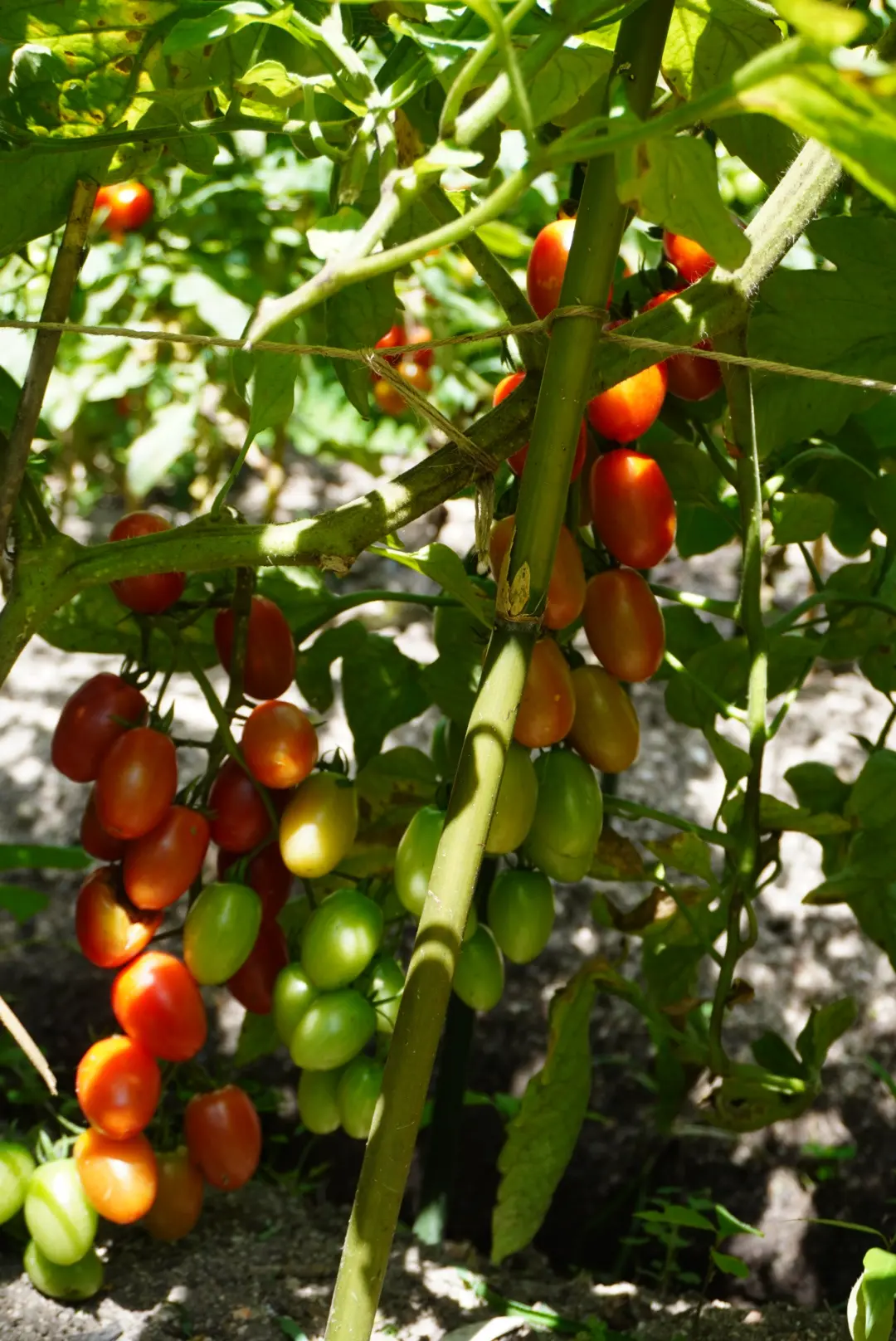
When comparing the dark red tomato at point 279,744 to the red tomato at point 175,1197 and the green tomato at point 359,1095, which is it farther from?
the red tomato at point 175,1197

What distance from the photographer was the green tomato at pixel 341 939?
2.22 feet

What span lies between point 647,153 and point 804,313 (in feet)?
1.08

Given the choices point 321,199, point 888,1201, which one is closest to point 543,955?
point 888,1201

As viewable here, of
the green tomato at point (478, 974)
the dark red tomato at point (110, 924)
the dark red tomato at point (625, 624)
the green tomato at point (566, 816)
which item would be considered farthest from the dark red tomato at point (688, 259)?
the dark red tomato at point (110, 924)

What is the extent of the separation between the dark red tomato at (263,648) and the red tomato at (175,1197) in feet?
1.00

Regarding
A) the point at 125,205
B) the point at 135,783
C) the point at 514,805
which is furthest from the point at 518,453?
the point at 125,205

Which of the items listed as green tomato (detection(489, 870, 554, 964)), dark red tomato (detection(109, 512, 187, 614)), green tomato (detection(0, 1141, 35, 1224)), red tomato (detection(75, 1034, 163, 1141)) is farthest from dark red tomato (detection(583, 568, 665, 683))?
green tomato (detection(0, 1141, 35, 1224))

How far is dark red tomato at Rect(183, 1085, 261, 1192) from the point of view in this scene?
2.60 ft

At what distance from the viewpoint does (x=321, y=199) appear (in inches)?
58.3

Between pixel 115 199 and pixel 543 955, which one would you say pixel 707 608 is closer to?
pixel 543 955

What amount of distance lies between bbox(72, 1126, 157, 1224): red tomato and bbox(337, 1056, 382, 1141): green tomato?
5.3 inches

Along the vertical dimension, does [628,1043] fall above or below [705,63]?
below

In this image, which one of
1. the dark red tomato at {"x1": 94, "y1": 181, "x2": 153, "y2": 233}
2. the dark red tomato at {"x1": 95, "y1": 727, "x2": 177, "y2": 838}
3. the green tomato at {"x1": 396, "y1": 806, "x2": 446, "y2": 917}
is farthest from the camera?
the dark red tomato at {"x1": 94, "y1": 181, "x2": 153, "y2": 233}

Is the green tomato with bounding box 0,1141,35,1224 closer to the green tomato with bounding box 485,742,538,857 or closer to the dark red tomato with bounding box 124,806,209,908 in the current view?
the dark red tomato with bounding box 124,806,209,908
